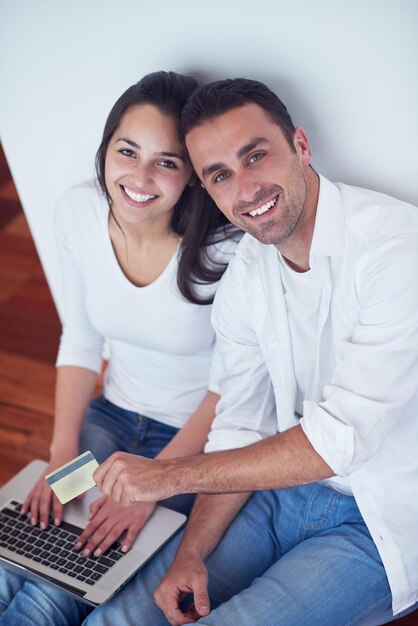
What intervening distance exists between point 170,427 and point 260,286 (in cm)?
48

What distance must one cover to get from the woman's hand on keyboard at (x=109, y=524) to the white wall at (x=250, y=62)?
0.76m

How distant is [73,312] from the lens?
6.05ft

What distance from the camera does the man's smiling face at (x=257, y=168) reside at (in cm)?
138

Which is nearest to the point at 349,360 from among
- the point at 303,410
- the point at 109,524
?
the point at 303,410

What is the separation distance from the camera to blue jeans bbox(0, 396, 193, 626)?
4.91ft

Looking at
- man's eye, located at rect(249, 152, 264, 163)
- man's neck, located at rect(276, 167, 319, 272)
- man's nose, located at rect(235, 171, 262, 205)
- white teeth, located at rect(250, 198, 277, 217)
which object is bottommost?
man's neck, located at rect(276, 167, 319, 272)

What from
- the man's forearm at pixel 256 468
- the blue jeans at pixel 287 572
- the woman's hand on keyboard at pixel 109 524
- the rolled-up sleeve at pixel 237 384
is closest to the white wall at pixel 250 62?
the rolled-up sleeve at pixel 237 384

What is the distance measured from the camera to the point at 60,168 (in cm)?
185

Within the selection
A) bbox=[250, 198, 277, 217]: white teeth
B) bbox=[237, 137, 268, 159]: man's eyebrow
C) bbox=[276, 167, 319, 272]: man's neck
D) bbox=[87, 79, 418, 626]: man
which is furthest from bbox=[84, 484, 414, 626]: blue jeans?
bbox=[237, 137, 268, 159]: man's eyebrow

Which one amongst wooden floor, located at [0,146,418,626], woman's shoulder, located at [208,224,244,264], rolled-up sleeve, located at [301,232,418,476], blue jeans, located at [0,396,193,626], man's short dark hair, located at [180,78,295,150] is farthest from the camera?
wooden floor, located at [0,146,418,626]

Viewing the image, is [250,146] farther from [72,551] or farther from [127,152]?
[72,551]

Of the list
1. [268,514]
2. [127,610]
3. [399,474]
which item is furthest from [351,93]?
[127,610]

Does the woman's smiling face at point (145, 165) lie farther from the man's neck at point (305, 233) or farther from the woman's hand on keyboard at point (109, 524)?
the woman's hand on keyboard at point (109, 524)

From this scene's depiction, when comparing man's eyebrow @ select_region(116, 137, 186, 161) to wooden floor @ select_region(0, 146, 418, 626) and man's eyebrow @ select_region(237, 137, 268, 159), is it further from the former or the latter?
wooden floor @ select_region(0, 146, 418, 626)
